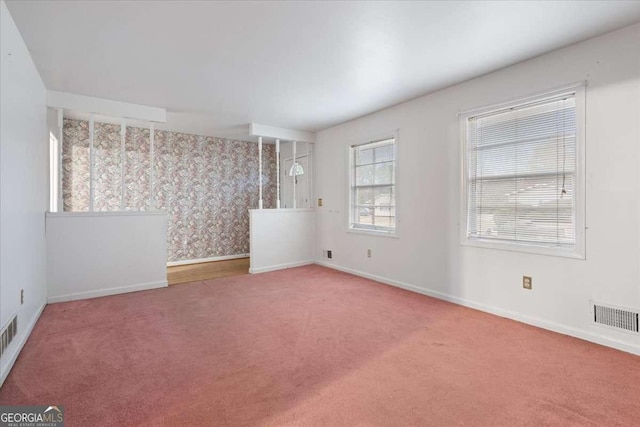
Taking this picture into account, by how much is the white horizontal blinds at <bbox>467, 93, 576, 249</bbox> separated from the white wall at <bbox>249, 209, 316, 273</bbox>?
314 centimetres

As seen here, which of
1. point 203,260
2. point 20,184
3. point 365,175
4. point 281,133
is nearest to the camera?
point 20,184

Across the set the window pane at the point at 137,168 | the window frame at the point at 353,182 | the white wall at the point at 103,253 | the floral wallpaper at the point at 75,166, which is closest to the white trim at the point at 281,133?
the window frame at the point at 353,182

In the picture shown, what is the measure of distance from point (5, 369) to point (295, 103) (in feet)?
12.4

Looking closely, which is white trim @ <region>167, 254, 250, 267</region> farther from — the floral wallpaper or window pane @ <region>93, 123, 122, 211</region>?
the floral wallpaper

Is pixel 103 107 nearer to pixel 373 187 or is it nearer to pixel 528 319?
pixel 373 187

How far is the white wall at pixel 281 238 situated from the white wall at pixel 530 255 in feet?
4.37

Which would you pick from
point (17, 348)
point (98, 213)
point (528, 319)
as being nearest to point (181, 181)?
point (98, 213)

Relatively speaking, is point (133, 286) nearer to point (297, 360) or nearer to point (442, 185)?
point (297, 360)

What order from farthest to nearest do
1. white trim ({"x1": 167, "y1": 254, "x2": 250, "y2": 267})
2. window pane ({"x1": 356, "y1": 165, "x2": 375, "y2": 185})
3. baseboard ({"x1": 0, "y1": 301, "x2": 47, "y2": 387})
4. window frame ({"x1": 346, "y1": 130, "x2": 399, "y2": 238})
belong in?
white trim ({"x1": 167, "y1": 254, "x2": 250, "y2": 267}) → window pane ({"x1": 356, "y1": 165, "x2": 375, "y2": 185}) → window frame ({"x1": 346, "y1": 130, "x2": 399, "y2": 238}) → baseboard ({"x1": 0, "y1": 301, "x2": 47, "y2": 387})

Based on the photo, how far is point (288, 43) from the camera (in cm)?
263

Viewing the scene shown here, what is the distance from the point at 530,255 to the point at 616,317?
740 mm

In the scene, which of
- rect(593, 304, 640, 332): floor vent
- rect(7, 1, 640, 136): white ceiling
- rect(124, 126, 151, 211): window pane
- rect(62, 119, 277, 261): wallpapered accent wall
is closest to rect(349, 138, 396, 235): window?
rect(7, 1, 640, 136): white ceiling

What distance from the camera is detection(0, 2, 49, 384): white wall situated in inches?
84.7

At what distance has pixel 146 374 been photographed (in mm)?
2111
